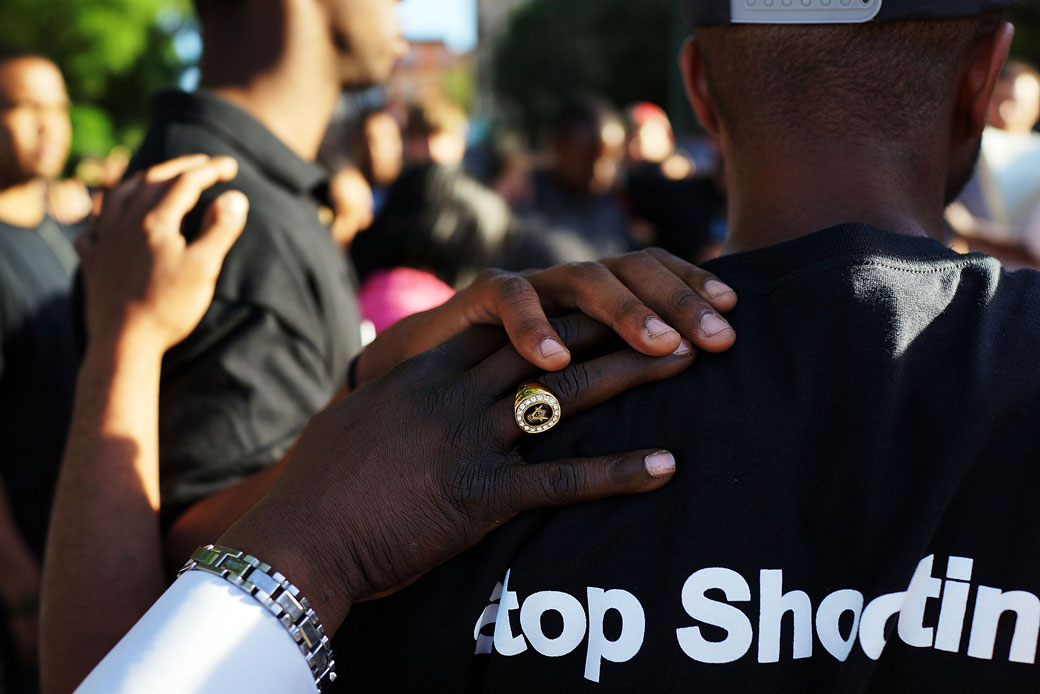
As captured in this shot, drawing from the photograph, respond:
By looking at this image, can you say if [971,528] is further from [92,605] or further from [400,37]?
[400,37]

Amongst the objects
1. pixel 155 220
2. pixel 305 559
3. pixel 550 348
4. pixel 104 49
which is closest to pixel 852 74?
pixel 550 348

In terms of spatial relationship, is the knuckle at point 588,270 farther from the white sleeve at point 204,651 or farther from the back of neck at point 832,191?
the white sleeve at point 204,651

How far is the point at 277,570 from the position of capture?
1.08m

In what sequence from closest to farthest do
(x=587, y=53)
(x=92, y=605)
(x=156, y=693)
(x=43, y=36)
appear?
1. (x=156, y=693)
2. (x=92, y=605)
3. (x=43, y=36)
4. (x=587, y=53)

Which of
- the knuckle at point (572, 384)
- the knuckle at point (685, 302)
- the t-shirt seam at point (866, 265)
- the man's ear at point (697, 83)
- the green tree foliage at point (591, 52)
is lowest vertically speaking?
the green tree foliage at point (591, 52)

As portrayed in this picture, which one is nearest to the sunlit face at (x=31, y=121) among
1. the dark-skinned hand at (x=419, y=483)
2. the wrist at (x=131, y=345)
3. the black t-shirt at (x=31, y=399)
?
the black t-shirt at (x=31, y=399)

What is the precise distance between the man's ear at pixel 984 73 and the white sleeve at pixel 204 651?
1.21 m

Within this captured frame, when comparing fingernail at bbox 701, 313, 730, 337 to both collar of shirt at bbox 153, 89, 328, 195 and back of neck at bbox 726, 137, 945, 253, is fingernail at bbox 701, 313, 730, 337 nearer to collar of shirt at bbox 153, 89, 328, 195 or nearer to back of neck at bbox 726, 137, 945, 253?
back of neck at bbox 726, 137, 945, 253

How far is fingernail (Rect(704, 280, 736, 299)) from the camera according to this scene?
3.81 ft

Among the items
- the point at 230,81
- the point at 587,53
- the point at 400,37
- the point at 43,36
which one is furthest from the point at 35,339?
the point at 587,53

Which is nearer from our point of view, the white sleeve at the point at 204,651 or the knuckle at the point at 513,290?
the white sleeve at the point at 204,651

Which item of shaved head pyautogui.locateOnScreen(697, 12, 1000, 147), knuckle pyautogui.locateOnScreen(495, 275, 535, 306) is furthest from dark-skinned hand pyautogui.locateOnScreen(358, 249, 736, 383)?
shaved head pyautogui.locateOnScreen(697, 12, 1000, 147)

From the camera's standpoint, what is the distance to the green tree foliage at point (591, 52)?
111 ft

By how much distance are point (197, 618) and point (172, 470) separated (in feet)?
2.55
